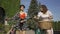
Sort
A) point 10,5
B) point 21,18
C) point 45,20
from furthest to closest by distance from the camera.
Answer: point 10,5 → point 21,18 → point 45,20

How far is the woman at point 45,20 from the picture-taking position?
7.48 meters

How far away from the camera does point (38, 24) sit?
761cm

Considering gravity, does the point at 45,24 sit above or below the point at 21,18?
below

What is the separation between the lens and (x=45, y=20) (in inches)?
293

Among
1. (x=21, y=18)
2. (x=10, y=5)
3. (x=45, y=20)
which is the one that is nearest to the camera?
(x=45, y=20)

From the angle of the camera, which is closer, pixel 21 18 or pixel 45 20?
pixel 45 20

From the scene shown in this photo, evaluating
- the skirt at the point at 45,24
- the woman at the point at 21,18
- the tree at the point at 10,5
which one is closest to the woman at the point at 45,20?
the skirt at the point at 45,24

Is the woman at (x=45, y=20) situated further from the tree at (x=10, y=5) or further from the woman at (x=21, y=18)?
the tree at (x=10, y=5)

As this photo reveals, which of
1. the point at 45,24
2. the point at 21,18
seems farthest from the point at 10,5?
the point at 45,24

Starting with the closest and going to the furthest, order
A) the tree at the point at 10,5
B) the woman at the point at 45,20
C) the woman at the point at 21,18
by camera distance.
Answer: the woman at the point at 45,20 < the woman at the point at 21,18 < the tree at the point at 10,5

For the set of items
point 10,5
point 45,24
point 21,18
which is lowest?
point 45,24

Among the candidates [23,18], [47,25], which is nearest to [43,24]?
[47,25]

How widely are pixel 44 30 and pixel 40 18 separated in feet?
1.44

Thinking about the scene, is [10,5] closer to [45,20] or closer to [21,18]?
[21,18]
